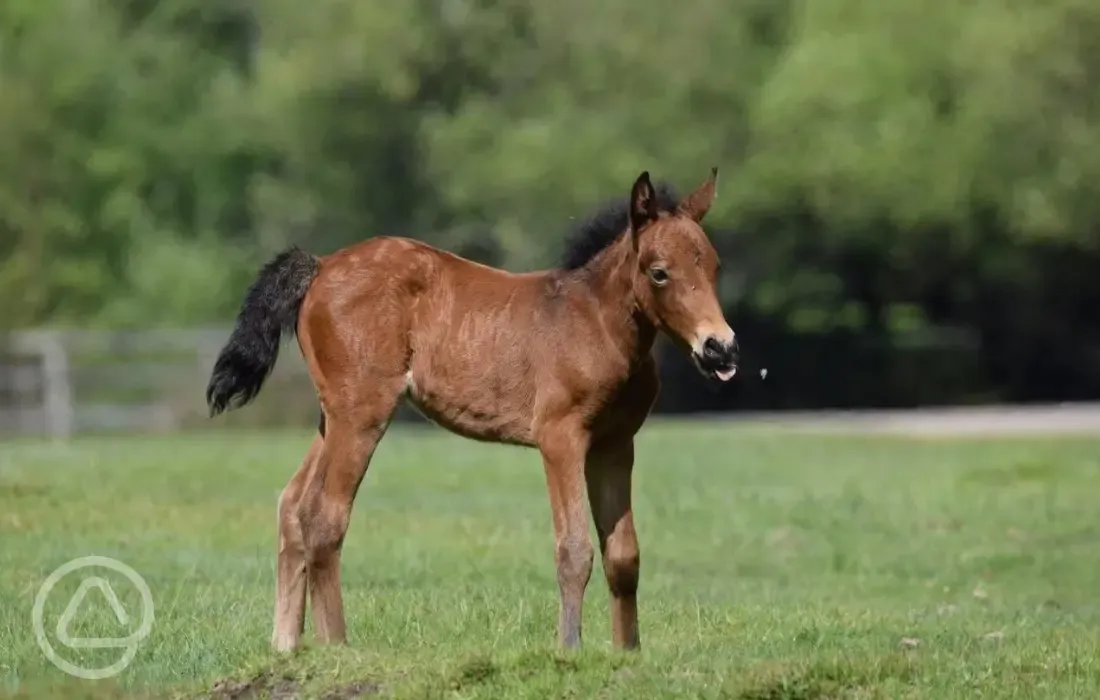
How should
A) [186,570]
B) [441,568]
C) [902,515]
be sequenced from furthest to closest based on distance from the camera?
1. [902,515]
2. [441,568]
3. [186,570]

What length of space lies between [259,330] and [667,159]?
25.8m

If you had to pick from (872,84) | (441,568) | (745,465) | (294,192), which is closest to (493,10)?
(294,192)

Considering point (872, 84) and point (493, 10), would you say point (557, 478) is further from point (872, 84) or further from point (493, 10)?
point (493, 10)

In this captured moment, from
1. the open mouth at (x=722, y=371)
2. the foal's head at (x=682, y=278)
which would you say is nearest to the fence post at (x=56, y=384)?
the foal's head at (x=682, y=278)

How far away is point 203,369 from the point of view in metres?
34.8

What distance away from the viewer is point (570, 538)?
8.73 m

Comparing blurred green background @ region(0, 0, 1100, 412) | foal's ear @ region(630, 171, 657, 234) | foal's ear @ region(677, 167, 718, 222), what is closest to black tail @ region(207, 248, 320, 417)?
foal's ear @ region(630, 171, 657, 234)

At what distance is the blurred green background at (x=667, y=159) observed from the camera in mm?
33531

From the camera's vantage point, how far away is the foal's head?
851 centimetres

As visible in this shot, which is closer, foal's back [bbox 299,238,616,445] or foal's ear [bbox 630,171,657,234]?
foal's ear [bbox 630,171,657,234]

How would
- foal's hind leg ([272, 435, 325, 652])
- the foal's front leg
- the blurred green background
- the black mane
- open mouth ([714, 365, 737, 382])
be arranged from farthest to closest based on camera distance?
1. the blurred green background
2. the black mane
3. foal's hind leg ([272, 435, 325, 652])
4. the foal's front leg
5. open mouth ([714, 365, 737, 382])

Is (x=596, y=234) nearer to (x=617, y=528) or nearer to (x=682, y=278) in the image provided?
(x=682, y=278)

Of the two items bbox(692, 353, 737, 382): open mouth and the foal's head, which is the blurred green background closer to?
the foal's head

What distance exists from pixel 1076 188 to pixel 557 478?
2476cm
